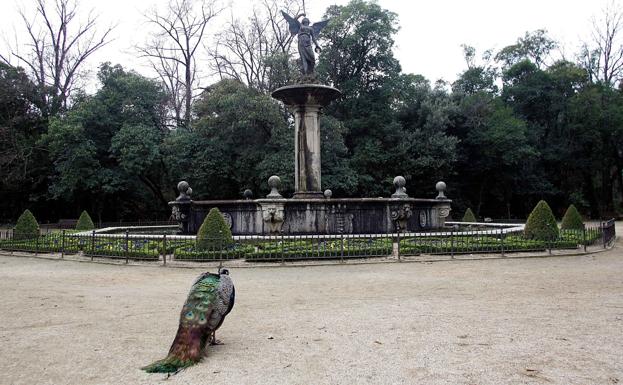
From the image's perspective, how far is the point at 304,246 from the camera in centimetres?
1281

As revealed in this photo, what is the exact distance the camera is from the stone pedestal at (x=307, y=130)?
57.0 feet

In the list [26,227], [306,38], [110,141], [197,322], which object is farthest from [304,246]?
[110,141]

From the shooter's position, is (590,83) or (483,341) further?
(590,83)

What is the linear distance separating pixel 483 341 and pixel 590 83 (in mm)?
A: 44192

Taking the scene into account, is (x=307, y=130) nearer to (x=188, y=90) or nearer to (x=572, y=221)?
(x=572, y=221)

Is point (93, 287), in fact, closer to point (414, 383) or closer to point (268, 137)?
point (414, 383)

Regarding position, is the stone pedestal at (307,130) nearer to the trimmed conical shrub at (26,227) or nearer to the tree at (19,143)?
the trimmed conical shrub at (26,227)

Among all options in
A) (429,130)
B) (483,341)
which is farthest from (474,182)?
(483,341)

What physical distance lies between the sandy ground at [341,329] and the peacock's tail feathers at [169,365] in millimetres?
91

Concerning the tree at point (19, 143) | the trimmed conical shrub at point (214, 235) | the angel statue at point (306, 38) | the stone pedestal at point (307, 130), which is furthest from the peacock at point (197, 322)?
the tree at point (19, 143)

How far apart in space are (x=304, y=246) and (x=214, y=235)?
249 centimetres

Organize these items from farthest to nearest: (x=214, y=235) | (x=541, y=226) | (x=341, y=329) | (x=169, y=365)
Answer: (x=541, y=226) < (x=214, y=235) < (x=341, y=329) < (x=169, y=365)

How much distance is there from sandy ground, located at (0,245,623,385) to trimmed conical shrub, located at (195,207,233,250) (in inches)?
103

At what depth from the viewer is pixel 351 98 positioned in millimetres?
34094
